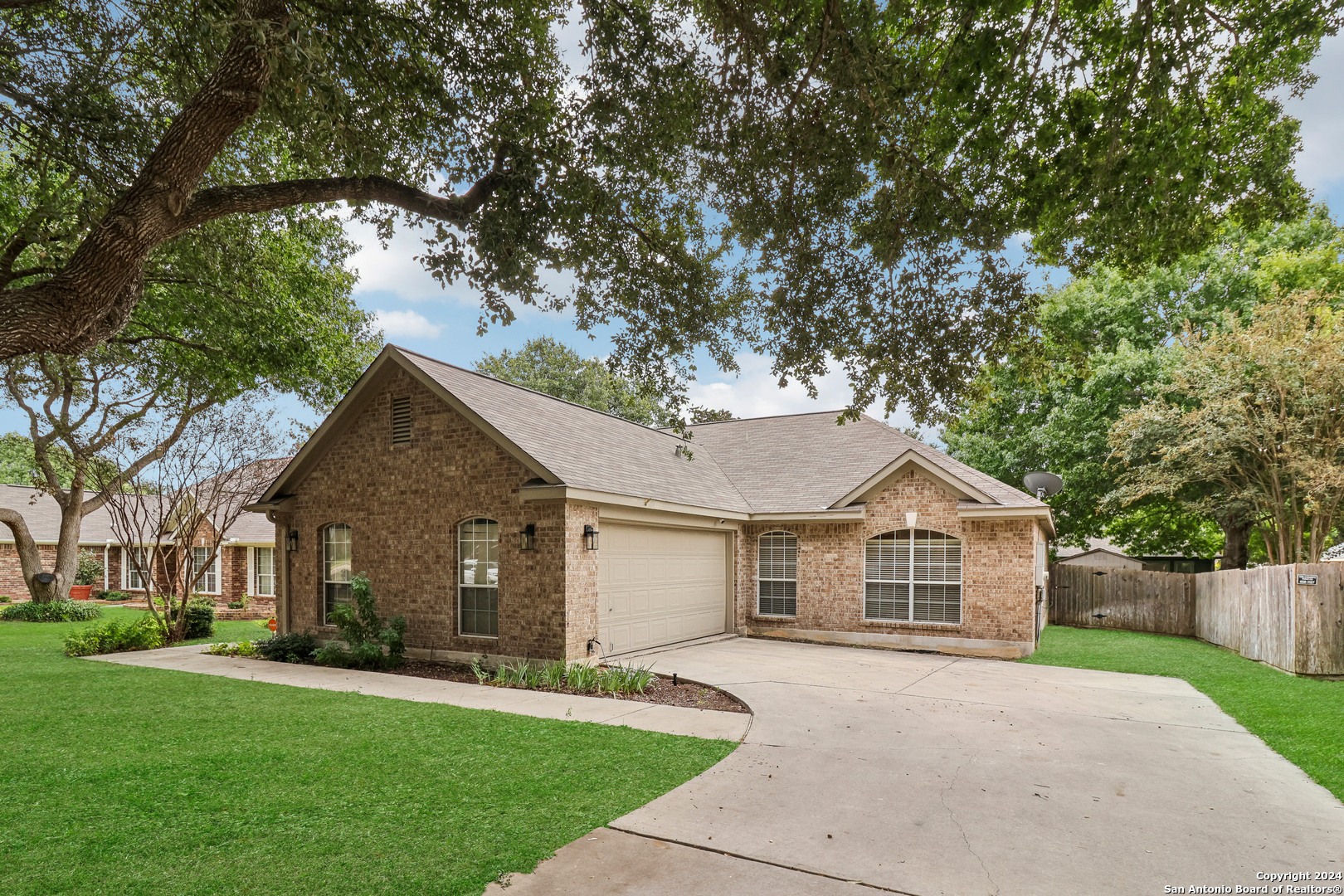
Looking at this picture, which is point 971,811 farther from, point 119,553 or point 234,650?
point 119,553

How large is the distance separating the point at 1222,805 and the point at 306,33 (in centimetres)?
921

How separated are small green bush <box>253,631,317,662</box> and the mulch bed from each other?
7.87 ft

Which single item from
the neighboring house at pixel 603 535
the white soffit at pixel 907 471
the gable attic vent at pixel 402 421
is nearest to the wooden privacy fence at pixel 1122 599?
the neighboring house at pixel 603 535

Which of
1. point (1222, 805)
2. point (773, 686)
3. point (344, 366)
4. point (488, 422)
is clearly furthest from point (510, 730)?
point (344, 366)

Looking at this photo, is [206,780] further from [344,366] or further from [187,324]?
[344,366]

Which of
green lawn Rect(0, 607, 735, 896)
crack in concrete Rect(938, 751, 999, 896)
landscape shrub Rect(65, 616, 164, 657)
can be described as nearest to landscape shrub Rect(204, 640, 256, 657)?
landscape shrub Rect(65, 616, 164, 657)

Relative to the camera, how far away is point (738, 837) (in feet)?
15.8

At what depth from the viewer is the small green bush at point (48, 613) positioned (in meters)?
21.1

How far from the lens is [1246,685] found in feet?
34.6

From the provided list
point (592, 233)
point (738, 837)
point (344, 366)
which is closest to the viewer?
point (738, 837)

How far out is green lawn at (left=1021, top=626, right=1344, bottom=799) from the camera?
7.06 meters

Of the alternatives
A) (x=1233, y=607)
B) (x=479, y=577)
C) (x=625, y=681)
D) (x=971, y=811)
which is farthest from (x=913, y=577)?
(x=971, y=811)

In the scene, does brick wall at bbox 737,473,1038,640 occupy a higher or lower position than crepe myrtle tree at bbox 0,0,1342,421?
lower

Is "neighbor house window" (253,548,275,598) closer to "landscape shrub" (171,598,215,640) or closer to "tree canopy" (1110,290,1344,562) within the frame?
"landscape shrub" (171,598,215,640)
